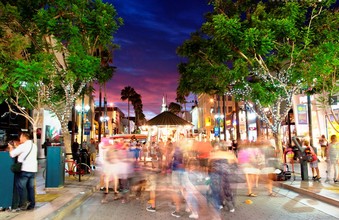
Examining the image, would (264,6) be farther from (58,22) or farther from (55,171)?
(55,171)

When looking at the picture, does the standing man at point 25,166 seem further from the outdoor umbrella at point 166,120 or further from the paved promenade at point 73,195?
the outdoor umbrella at point 166,120

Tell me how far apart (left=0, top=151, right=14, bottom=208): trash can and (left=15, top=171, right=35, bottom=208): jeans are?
18 centimetres

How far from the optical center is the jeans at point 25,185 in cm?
859

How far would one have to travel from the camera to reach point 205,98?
100562 mm

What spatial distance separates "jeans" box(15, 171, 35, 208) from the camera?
28.2 ft

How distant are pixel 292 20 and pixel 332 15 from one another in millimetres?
2481

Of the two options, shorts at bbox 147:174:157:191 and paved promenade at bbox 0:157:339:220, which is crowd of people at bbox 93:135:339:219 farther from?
paved promenade at bbox 0:157:339:220

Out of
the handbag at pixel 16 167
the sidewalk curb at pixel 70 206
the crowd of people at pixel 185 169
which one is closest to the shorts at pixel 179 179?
the crowd of people at pixel 185 169

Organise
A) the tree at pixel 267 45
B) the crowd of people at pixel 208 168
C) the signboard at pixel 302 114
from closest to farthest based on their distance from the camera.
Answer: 1. the crowd of people at pixel 208 168
2. the tree at pixel 267 45
3. the signboard at pixel 302 114

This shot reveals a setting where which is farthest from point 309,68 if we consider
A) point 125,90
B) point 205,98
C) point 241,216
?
point 205,98

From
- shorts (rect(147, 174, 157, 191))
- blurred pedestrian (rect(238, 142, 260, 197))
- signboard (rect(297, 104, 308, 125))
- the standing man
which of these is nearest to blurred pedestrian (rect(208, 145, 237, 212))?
shorts (rect(147, 174, 157, 191))

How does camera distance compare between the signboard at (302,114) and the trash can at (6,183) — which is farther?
the signboard at (302,114)

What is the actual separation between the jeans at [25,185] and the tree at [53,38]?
650 centimetres

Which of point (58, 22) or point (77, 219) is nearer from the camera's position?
point (77, 219)
